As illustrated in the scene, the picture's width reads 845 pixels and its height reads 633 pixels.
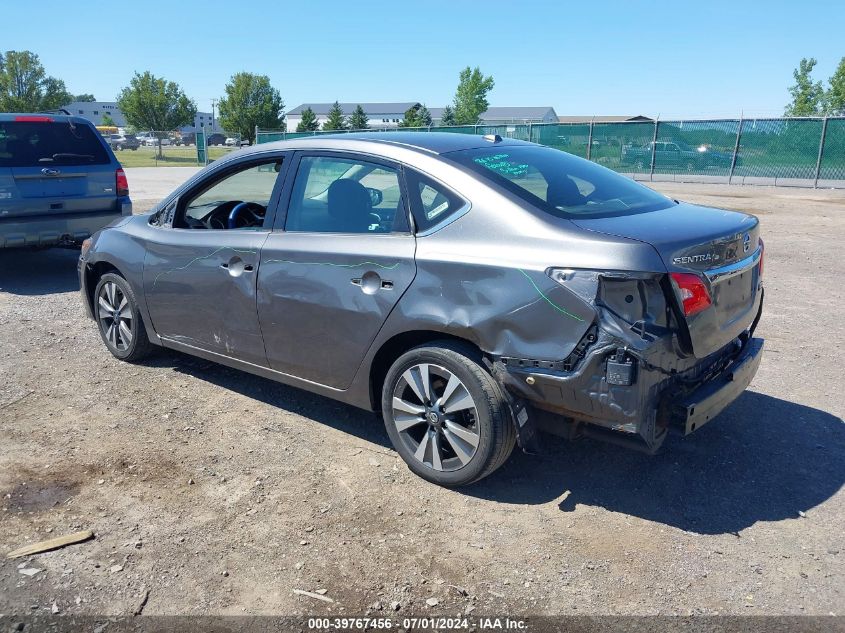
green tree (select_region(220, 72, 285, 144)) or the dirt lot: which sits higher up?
green tree (select_region(220, 72, 285, 144))

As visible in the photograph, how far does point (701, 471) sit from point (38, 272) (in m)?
8.78

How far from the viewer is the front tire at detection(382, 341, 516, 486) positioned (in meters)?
3.41

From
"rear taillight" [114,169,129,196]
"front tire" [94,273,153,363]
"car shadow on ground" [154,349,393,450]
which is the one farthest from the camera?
"rear taillight" [114,169,129,196]

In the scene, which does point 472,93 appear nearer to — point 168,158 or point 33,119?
point 168,158

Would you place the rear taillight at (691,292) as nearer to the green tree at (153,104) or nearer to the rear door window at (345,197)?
the rear door window at (345,197)

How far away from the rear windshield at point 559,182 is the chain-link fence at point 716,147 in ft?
56.5

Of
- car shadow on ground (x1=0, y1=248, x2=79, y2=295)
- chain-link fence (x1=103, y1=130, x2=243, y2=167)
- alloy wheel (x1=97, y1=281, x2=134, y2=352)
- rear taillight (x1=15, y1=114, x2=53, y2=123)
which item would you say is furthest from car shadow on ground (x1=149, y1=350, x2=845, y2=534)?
chain-link fence (x1=103, y1=130, x2=243, y2=167)

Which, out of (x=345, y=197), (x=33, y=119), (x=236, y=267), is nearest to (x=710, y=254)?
(x=345, y=197)

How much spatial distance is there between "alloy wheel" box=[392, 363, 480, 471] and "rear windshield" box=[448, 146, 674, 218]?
1.01 metres

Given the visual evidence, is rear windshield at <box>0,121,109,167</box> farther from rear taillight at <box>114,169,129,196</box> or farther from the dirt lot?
the dirt lot

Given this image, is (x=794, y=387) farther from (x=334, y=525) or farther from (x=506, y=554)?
(x=334, y=525)

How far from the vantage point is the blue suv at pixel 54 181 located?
26.6ft

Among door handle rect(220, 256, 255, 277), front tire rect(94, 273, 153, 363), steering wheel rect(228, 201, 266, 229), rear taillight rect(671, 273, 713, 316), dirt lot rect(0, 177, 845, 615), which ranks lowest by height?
dirt lot rect(0, 177, 845, 615)

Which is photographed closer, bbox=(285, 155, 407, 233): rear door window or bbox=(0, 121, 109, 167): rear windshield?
bbox=(285, 155, 407, 233): rear door window
